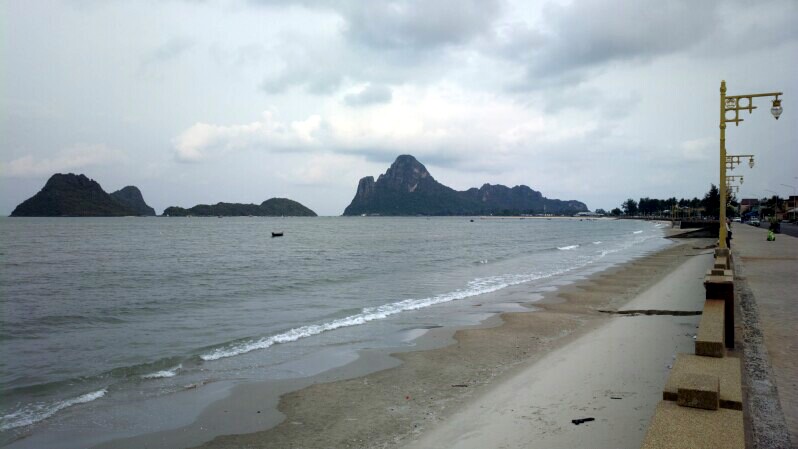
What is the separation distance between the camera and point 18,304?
64.2 ft

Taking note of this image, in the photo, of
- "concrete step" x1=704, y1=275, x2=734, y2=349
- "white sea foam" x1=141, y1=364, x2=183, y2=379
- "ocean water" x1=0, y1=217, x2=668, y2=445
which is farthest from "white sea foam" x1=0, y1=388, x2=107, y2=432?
"concrete step" x1=704, y1=275, x2=734, y2=349

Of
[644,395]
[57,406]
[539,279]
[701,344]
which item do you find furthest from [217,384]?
[539,279]

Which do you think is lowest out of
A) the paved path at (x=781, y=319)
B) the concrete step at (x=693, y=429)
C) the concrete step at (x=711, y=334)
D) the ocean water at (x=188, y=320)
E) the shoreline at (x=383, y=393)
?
the ocean water at (x=188, y=320)

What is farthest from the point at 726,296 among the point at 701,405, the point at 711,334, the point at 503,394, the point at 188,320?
the point at 188,320

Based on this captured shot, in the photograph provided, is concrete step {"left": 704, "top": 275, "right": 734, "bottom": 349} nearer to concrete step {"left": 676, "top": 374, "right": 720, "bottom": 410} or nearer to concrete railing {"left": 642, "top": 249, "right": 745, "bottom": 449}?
concrete railing {"left": 642, "top": 249, "right": 745, "bottom": 449}

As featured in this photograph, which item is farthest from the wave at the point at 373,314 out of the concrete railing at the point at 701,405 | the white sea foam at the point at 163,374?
the concrete railing at the point at 701,405

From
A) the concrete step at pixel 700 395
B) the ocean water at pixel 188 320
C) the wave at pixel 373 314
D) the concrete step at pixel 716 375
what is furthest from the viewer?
the wave at pixel 373 314

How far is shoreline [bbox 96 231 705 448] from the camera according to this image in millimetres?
7039

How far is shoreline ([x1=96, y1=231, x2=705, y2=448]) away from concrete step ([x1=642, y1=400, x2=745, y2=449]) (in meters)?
3.37

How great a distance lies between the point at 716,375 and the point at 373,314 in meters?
12.8

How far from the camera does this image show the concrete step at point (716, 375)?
4.51 meters

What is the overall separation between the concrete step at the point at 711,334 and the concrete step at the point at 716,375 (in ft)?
0.44

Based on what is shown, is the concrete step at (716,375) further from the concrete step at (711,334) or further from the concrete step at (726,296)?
the concrete step at (726,296)

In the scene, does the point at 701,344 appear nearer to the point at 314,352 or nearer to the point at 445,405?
the point at 445,405
